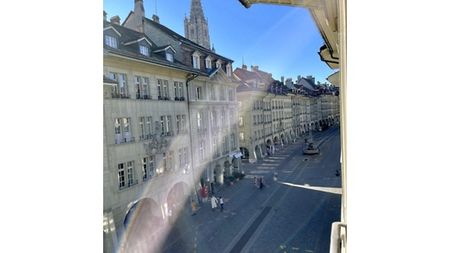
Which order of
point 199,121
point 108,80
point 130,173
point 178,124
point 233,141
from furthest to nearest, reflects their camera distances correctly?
point 233,141
point 199,121
point 178,124
point 130,173
point 108,80

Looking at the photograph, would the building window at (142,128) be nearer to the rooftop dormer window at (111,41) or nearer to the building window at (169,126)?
the building window at (169,126)

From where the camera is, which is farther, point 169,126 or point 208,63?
point 208,63

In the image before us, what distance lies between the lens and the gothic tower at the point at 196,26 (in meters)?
1.88

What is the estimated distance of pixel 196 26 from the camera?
6.48ft

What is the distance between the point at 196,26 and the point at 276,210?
5.09 ft

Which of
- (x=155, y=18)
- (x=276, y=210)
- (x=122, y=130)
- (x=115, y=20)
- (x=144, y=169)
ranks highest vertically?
(x=155, y=18)

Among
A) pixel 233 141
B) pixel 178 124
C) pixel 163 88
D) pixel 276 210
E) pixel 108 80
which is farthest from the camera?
pixel 276 210

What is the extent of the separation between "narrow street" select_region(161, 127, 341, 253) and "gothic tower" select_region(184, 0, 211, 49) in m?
1.04

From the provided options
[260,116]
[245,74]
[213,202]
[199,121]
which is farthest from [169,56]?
[213,202]

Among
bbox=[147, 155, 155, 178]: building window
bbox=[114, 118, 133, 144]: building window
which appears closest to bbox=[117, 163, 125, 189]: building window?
bbox=[114, 118, 133, 144]: building window

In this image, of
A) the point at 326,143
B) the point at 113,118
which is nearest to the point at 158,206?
the point at 113,118

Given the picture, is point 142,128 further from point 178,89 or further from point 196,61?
point 196,61

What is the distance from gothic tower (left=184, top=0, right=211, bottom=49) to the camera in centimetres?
188

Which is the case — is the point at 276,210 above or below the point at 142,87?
below
